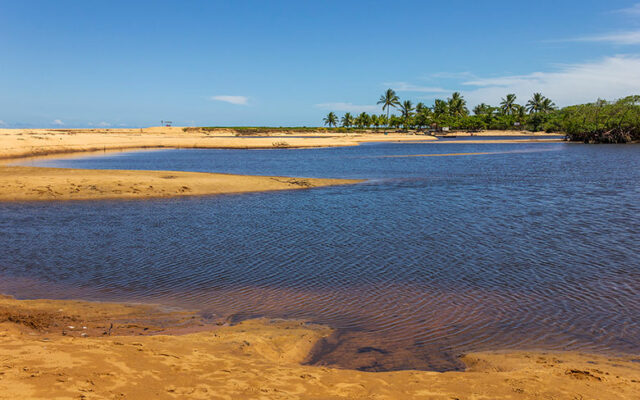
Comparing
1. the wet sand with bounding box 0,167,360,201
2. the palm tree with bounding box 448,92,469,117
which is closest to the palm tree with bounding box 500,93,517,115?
the palm tree with bounding box 448,92,469,117

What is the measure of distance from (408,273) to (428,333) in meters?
3.58

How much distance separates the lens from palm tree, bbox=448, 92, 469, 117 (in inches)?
6836

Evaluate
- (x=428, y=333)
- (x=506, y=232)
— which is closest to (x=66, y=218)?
(x=428, y=333)

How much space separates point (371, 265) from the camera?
1236cm

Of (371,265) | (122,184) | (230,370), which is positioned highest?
Answer: (122,184)

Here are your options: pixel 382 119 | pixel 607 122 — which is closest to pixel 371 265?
pixel 607 122

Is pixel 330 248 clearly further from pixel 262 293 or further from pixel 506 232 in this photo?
pixel 506 232

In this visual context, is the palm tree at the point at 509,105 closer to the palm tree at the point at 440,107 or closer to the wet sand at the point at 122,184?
the palm tree at the point at 440,107

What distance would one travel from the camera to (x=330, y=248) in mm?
14164

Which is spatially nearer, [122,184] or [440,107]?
[122,184]

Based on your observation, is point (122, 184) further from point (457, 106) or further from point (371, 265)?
point (457, 106)

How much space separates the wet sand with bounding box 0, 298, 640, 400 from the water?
2.21ft

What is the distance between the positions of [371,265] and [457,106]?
174 metres

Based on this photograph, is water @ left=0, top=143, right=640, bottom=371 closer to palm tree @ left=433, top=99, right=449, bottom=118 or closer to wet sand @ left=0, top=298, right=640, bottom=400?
wet sand @ left=0, top=298, right=640, bottom=400
